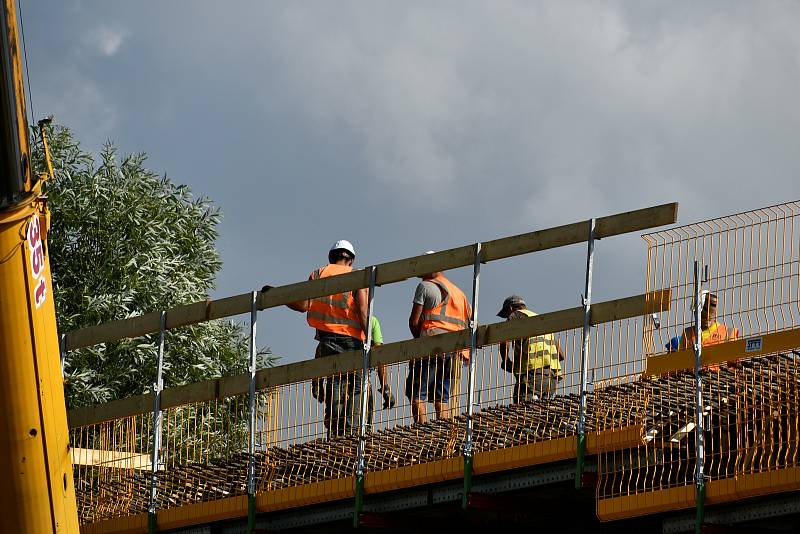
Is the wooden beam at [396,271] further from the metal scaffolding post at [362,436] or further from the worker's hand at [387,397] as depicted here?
the worker's hand at [387,397]

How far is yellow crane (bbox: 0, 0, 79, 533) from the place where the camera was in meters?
11.2

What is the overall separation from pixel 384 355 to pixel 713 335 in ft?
10.5

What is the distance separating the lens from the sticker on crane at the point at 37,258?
11336 mm

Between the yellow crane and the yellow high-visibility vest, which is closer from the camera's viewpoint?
the yellow crane

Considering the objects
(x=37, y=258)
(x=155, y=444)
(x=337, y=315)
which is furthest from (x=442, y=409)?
(x=37, y=258)

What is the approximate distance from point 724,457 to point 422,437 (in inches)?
121

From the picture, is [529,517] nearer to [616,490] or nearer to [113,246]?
[616,490]

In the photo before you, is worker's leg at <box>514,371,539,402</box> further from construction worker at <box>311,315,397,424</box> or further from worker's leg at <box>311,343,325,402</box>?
worker's leg at <box>311,343,325,402</box>

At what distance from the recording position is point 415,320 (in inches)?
669

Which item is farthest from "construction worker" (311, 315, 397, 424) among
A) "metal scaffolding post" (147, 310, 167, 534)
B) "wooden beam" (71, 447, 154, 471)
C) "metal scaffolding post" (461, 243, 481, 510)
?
"wooden beam" (71, 447, 154, 471)

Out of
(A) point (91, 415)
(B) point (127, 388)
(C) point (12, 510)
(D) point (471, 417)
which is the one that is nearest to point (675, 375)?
(D) point (471, 417)

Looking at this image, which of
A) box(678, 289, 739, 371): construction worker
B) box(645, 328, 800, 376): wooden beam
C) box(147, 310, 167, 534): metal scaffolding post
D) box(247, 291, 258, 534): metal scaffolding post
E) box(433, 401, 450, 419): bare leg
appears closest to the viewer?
box(645, 328, 800, 376): wooden beam

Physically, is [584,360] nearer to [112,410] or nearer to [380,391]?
[380,391]

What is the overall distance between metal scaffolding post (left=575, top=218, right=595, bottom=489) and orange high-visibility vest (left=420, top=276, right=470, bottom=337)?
7.75ft
